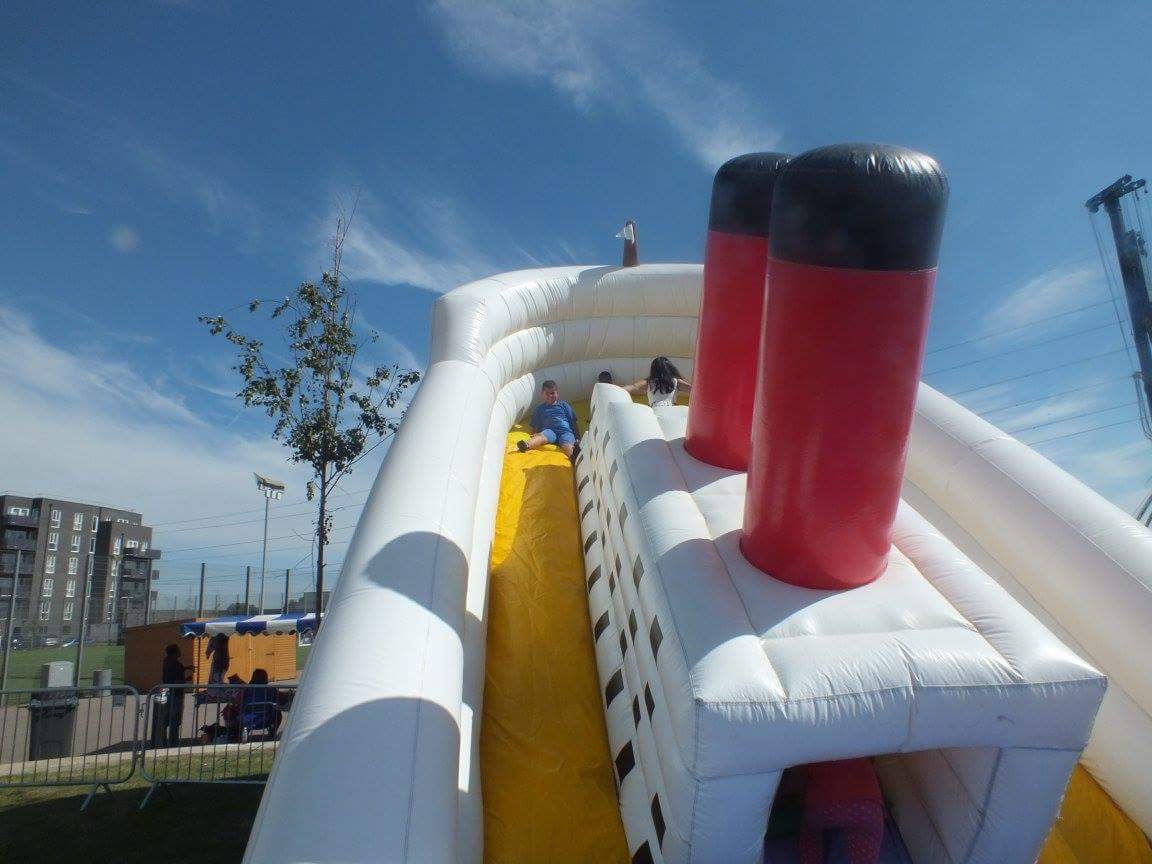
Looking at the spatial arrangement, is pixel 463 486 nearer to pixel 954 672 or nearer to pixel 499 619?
pixel 499 619

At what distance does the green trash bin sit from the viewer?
5805 millimetres

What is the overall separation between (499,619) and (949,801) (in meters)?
1.66

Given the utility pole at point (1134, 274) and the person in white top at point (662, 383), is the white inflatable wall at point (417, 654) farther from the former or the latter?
the utility pole at point (1134, 274)

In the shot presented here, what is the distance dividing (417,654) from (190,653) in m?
8.89

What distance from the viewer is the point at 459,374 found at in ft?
12.0

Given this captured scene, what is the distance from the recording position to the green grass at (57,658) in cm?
1145

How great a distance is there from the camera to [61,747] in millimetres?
5855

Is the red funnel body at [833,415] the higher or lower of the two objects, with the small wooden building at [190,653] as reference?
higher

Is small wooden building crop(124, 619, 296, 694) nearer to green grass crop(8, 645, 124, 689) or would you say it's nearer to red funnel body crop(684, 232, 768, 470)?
green grass crop(8, 645, 124, 689)

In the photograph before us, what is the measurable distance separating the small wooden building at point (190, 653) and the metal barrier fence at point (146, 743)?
2022 mm

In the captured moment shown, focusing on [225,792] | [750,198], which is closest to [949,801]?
[750,198]

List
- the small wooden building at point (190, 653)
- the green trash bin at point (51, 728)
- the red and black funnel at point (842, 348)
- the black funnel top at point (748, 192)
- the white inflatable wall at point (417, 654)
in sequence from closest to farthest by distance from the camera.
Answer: the white inflatable wall at point (417, 654)
the red and black funnel at point (842, 348)
the black funnel top at point (748, 192)
the green trash bin at point (51, 728)
the small wooden building at point (190, 653)

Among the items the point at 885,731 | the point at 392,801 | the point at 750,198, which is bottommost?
the point at 392,801

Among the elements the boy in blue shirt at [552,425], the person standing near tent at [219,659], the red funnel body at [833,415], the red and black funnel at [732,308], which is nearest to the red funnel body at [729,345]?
the red and black funnel at [732,308]
